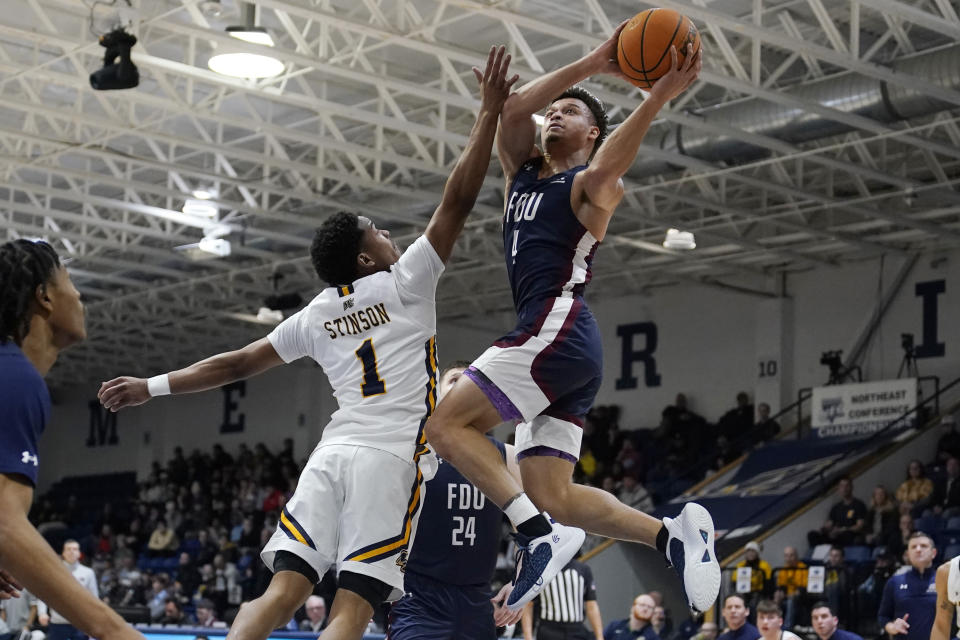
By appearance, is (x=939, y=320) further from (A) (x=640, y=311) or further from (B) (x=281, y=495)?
(B) (x=281, y=495)

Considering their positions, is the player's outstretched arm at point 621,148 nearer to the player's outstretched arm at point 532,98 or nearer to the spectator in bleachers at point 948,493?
the player's outstretched arm at point 532,98

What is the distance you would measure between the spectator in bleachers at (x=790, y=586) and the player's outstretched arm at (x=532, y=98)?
12379 millimetres

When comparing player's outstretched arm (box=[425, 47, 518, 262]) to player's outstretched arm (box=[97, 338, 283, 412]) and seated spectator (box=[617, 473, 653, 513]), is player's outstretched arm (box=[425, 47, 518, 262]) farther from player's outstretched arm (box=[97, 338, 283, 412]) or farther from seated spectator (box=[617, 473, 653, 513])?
seated spectator (box=[617, 473, 653, 513])

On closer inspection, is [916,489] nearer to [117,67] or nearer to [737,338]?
[737,338]

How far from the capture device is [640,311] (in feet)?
92.1

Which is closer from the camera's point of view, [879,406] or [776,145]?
[776,145]

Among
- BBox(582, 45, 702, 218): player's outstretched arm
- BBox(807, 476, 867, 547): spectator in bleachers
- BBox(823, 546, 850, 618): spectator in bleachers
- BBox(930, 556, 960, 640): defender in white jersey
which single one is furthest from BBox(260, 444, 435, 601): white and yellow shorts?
BBox(807, 476, 867, 547): spectator in bleachers

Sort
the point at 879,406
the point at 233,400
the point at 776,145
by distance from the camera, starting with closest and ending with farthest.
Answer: the point at 776,145
the point at 879,406
the point at 233,400

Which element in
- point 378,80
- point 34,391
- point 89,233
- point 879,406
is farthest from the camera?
point 89,233

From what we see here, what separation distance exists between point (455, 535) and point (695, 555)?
65.8 inches

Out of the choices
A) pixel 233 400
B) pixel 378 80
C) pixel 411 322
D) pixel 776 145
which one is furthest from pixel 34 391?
pixel 233 400

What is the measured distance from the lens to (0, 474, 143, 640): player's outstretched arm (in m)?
3.52

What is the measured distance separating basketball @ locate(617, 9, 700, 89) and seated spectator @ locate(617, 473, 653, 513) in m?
18.5

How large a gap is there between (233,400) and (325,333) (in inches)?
1241
